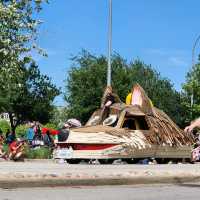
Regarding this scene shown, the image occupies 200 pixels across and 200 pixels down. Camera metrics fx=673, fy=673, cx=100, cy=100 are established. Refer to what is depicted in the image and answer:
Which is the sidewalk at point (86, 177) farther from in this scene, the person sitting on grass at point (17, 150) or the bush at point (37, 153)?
the bush at point (37, 153)

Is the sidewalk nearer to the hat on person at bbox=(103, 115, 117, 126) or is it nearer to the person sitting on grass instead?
the hat on person at bbox=(103, 115, 117, 126)

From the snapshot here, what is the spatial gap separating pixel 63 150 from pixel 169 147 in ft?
11.4

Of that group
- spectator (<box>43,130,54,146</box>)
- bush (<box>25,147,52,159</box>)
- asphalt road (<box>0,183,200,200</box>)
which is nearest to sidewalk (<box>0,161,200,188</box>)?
asphalt road (<box>0,183,200,200</box>)

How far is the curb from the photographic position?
33.4 feet

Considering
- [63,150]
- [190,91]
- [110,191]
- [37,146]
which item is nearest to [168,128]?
[63,150]

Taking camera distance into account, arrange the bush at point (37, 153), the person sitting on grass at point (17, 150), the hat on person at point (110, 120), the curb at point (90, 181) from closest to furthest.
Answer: the curb at point (90, 181) → the hat on person at point (110, 120) → the person sitting on grass at point (17, 150) → the bush at point (37, 153)

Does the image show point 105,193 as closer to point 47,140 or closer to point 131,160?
point 131,160

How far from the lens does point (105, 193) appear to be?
10.0 metres

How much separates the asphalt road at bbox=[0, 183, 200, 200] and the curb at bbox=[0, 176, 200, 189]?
0.17 metres

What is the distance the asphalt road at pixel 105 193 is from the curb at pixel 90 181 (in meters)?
0.17

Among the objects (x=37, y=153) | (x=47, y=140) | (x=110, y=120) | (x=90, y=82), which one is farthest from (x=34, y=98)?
(x=110, y=120)

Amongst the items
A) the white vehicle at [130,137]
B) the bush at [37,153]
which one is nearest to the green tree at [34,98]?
the bush at [37,153]

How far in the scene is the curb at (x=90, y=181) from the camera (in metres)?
10.2

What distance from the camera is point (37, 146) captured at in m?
28.4
